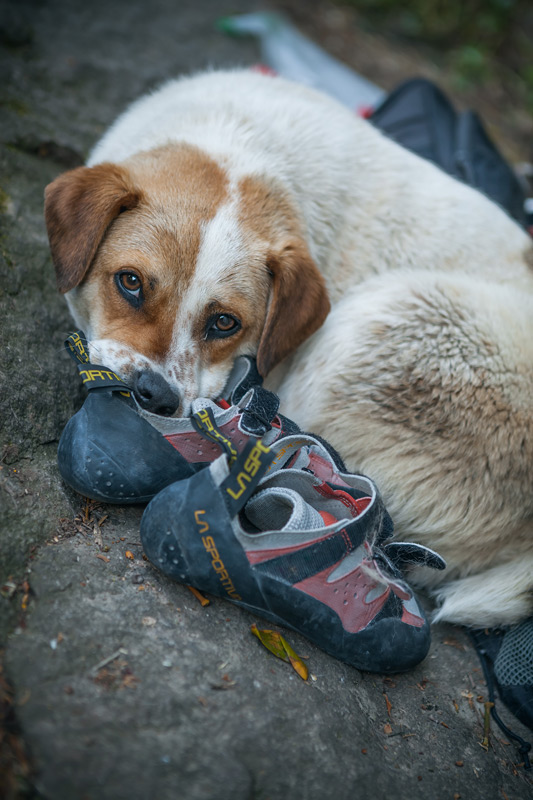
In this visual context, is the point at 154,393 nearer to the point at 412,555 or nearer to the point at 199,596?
the point at 199,596

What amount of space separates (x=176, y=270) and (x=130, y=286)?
0.73ft

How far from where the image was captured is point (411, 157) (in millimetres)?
3650

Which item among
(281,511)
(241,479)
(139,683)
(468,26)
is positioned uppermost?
(468,26)

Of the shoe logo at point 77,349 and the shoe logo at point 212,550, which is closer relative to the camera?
the shoe logo at point 212,550

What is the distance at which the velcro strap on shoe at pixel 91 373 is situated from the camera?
2311 mm

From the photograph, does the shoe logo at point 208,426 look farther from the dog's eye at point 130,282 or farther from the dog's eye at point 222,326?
the dog's eye at point 130,282

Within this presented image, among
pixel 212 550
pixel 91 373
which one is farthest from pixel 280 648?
pixel 91 373

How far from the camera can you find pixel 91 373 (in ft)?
7.69

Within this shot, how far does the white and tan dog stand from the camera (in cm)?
260

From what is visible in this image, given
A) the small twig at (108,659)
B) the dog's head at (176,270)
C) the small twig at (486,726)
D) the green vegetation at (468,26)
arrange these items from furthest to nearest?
1. the green vegetation at (468,26)
2. the dog's head at (176,270)
3. the small twig at (486,726)
4. the small twig at (108,659)

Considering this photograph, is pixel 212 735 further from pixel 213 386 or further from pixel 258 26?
pixel 258 26

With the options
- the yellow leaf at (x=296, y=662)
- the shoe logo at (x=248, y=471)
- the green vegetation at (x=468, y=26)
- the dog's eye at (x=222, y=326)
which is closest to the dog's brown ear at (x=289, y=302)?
the dog's eye at (x=222, y=326)

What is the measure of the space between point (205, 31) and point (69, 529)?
6.11m

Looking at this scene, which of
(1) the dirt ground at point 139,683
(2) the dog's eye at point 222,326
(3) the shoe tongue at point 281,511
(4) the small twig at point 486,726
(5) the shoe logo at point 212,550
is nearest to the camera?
(1) the dirt ground at point 139,683
